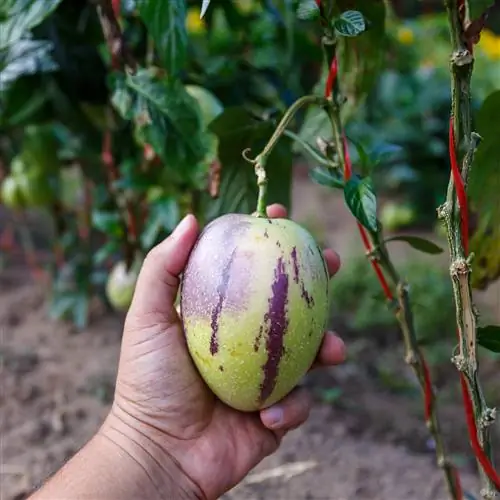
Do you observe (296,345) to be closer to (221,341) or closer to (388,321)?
(221,341)

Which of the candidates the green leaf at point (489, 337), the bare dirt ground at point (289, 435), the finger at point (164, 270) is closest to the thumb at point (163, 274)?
the finger at point (164, 270)

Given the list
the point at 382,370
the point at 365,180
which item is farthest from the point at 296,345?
the point at 382,370

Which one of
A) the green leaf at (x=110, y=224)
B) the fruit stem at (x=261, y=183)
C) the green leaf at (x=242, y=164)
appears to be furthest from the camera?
the green leaf at (x=110, y=224)

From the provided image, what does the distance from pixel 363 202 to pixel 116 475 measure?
1.43 ft

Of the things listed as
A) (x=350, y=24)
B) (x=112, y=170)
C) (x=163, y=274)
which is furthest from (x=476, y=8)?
(x=112, y=170)

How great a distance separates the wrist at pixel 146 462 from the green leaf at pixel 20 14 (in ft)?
→ 1.72

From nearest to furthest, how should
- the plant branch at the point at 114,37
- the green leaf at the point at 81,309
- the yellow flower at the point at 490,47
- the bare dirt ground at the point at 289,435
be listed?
the plant branch at the point at 114,37
the bare dirt ground at the point at 289,435
the green leaf at the point at 81,309
the yellow flower at the point at 490,47

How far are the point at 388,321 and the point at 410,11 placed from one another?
7.26ft

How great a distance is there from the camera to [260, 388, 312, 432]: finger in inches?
34.5

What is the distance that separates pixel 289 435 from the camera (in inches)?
62.3

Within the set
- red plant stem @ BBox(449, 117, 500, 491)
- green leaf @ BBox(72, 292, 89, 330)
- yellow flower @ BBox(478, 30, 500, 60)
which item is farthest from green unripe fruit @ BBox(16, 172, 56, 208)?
yellow flower @ BBox(478, 30, 500, 60)

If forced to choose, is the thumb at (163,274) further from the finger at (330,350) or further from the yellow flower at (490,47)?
the yellow flower at (490,47)

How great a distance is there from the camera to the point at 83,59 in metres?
1.37

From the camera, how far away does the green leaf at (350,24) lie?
0.77 meters
